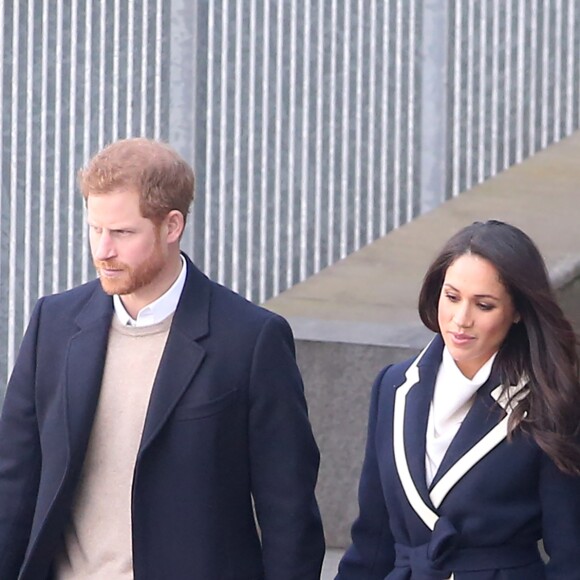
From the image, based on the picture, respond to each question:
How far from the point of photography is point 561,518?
416 cm

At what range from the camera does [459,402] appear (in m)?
4.31

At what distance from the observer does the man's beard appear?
4.25 meters

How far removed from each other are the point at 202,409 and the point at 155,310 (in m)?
0.30

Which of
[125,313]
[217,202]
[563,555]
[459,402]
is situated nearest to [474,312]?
[459,402]

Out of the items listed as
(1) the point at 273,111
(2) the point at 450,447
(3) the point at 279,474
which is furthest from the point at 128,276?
(1) the point at 273,111

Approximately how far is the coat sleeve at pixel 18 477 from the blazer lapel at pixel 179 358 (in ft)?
1.21

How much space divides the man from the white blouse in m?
0.34

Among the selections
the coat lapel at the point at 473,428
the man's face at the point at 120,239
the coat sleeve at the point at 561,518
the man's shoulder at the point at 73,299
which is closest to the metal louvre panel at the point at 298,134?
the man's shoulder at the point at 73,299

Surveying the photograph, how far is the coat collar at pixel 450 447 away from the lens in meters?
4.24

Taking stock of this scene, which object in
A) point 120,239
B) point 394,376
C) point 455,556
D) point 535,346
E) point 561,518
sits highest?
point 120,239

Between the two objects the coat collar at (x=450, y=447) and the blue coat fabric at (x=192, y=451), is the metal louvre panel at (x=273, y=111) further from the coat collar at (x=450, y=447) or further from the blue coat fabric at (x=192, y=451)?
the coat collar at (x=450, y=447)

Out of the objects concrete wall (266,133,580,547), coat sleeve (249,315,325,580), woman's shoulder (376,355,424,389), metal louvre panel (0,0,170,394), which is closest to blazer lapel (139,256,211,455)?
coat sleeve (249,315,325,580)

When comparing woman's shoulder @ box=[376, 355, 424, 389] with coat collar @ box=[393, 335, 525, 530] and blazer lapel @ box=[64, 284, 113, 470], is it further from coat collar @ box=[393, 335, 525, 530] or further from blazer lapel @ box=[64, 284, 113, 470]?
blazer lapel @ box=[64, 284, 113, 470]

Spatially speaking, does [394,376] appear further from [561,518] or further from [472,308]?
[561,518]
